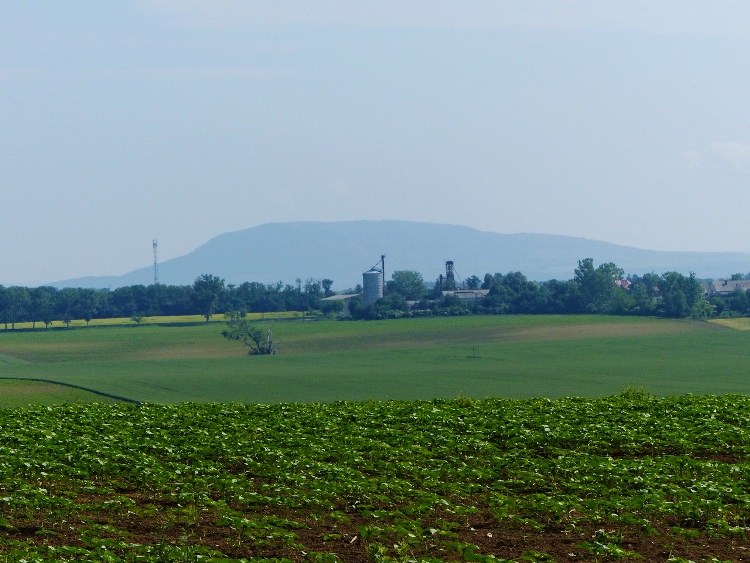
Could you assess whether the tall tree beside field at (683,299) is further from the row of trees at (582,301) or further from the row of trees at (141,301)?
the row of trees at (141,301)

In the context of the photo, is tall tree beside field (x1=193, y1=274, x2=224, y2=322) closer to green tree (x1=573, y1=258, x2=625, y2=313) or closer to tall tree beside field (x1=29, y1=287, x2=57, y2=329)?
tall tree beside field (x1=29, y1=287, x2=57, y2=329)

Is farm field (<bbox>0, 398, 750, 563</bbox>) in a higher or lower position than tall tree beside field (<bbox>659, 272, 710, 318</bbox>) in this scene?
lower

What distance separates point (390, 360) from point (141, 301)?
300 feet

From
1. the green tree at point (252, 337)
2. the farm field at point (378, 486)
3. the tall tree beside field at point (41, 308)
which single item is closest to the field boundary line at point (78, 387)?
the green tree at point (252, 337)

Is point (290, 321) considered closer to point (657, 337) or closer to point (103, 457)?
point (657, 337)

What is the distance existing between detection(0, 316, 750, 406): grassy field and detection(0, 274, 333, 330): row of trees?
12.4 metres

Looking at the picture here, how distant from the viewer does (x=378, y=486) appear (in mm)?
17922

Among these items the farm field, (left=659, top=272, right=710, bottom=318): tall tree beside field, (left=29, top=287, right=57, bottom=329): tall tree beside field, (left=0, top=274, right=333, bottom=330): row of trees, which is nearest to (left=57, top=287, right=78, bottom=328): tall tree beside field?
(left=0, top=274, right=333, bottom=330): row of trees

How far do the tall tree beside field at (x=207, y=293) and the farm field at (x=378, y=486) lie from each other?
148 meters

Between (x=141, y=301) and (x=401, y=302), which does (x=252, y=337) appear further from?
(x=141, y=301)

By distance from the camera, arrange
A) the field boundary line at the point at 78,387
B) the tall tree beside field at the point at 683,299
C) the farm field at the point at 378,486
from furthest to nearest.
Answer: the tall tree beside field at the point at 683,299
the field boundary line at the point at 78,387
the farm field at the point at 378,486

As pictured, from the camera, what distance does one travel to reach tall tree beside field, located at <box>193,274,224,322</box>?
174m

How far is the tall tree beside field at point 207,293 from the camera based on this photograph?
174m

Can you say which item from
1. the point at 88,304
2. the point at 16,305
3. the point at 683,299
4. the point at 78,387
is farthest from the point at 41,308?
the point at 683,299
